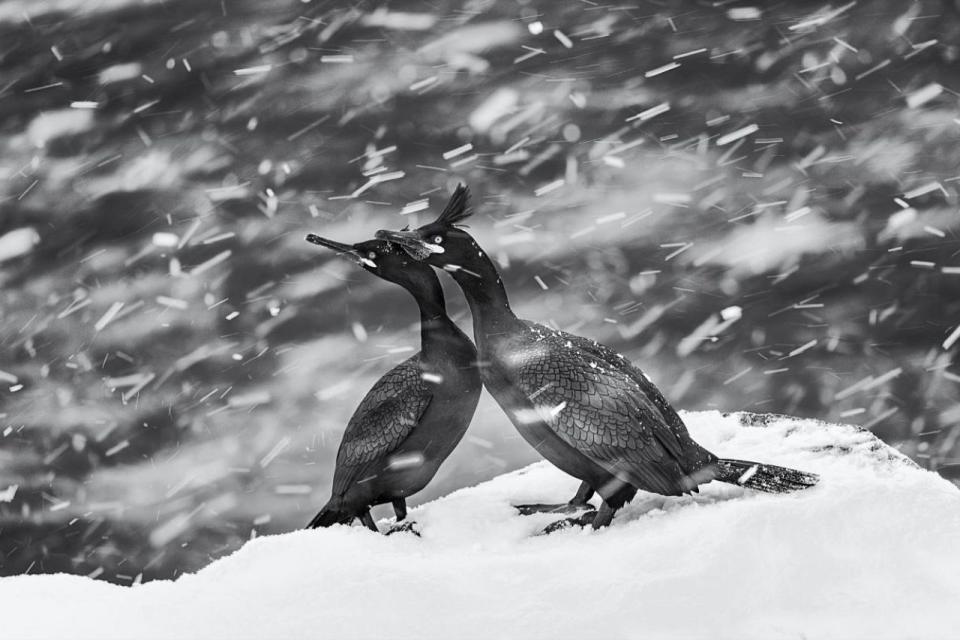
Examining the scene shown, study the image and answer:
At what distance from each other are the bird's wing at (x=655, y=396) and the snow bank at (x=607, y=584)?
0.28 meters

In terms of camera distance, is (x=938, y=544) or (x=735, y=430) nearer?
(x=938, y=544)

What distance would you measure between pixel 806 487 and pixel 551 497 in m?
1.43

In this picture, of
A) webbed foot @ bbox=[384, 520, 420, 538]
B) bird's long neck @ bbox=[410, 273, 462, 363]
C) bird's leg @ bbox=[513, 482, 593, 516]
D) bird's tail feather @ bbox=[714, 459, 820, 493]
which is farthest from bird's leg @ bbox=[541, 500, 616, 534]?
bird's long neck @ bbox=[410, 273, 462, 363]

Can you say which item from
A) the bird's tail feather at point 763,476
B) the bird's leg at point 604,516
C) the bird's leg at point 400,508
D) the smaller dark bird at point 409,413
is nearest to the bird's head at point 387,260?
the smaller dark bird at point 409,413

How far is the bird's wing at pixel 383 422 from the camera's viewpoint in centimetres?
462

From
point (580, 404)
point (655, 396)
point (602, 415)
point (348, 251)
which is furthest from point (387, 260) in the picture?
point (655, 396)

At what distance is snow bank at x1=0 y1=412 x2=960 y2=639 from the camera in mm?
3100

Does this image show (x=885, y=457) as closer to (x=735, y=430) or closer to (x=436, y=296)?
(x=735, y=430)

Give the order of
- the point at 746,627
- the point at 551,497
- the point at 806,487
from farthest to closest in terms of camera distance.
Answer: the point at 551,497, the point at 806,487, the point at 746,627

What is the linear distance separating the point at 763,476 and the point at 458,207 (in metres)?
1.94

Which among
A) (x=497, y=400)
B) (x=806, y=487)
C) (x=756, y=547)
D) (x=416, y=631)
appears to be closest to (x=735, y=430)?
(x=806, y=487)

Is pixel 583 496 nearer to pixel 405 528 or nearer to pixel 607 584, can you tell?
pixel 405 528

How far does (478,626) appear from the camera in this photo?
3.10 metres

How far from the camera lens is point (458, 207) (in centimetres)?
480
